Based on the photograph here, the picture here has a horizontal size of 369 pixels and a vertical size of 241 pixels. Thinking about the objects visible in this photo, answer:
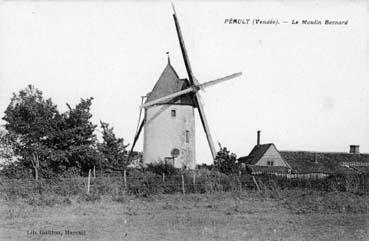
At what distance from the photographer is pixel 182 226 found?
12023 mm

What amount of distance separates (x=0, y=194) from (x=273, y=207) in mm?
10767

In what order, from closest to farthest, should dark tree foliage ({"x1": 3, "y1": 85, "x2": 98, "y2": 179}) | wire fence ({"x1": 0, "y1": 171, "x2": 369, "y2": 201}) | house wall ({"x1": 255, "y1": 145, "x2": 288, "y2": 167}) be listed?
wire fence ({"x1": 0, "y1": 171, "x2": 369, "y2": 201}), dark tree foliage ({"x1": 3, "y1": 85, "x2": 98, "y2": 179}), house wall ({"x1": 255, "y1": 145, "x2": 288, "y2": 167})

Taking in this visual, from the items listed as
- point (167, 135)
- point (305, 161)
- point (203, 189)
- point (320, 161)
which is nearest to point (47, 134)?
point (167, 135)

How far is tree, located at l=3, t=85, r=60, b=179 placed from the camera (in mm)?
25391

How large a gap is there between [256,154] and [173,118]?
832 inches

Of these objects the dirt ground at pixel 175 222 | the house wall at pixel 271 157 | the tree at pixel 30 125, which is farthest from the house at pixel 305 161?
the dirt ground at pixel 175 222

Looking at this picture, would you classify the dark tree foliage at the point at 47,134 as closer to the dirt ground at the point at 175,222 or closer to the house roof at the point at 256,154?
the dirt ground at the point at 175,222

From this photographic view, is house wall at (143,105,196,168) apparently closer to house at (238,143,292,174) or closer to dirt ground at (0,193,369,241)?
dirt ground at (0,193,369,241)

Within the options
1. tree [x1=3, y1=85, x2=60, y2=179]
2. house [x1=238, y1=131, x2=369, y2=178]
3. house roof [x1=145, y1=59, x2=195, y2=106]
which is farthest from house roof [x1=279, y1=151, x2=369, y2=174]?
tree [x1=3, y1=85, x2=60, y2=179]

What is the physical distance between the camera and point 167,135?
29.5m

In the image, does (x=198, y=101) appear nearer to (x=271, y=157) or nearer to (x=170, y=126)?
(x=170, y=126)

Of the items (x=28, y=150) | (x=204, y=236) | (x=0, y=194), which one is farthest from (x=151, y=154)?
(x=204, y=236)

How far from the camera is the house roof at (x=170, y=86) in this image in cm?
3002

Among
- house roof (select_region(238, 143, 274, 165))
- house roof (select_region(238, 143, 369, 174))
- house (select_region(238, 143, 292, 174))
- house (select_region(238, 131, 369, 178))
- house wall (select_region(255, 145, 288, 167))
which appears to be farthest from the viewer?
house roof (select_region(238, 143, 274, 165))
